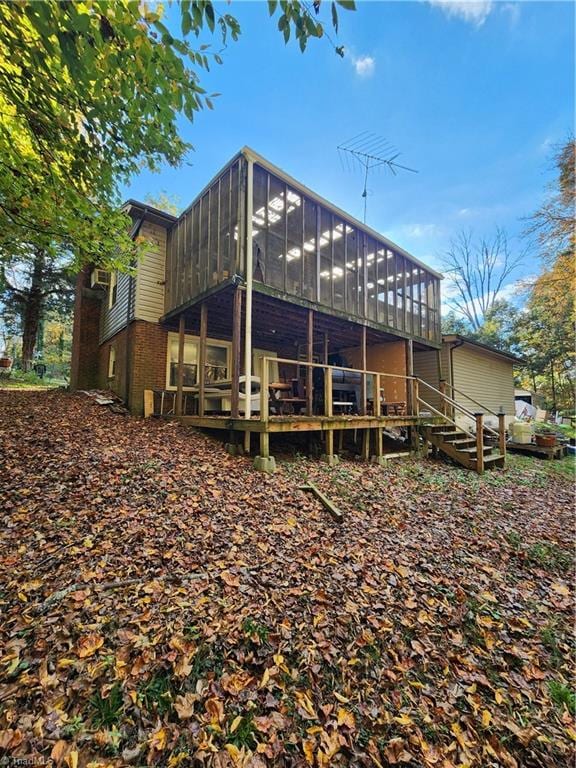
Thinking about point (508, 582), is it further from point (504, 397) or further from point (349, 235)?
point (504, 397)

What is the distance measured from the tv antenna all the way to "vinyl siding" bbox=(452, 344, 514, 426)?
756 centimetres

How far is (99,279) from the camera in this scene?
12812mm

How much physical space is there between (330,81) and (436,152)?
29.7 ft

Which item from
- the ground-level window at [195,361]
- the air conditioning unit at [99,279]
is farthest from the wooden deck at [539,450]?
the air conditioning unit at [99,279]

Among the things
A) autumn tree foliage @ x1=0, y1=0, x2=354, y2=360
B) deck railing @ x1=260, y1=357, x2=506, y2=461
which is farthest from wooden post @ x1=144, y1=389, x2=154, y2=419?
autumn tree foliage @ x1=0, y1=0, x2=354, y2=360

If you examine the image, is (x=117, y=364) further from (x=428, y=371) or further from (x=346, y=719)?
(x=428, y=371)

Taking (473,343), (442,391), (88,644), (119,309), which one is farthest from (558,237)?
(88,644)

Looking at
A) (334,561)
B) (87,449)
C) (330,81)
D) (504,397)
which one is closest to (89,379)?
(87,449)

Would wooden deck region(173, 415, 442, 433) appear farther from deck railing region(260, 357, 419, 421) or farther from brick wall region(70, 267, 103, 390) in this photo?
brick wall region(70, 267, 103, 390)

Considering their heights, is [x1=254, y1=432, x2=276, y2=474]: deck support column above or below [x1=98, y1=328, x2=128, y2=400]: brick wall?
below

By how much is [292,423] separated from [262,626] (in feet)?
13.0

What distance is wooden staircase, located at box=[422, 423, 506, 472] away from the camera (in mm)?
8297

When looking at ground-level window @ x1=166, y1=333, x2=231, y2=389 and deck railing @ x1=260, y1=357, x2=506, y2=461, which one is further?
ground-level window @ x1=166, y1=333, x2=231, y2=389

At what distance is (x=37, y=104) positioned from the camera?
376 centimetres
